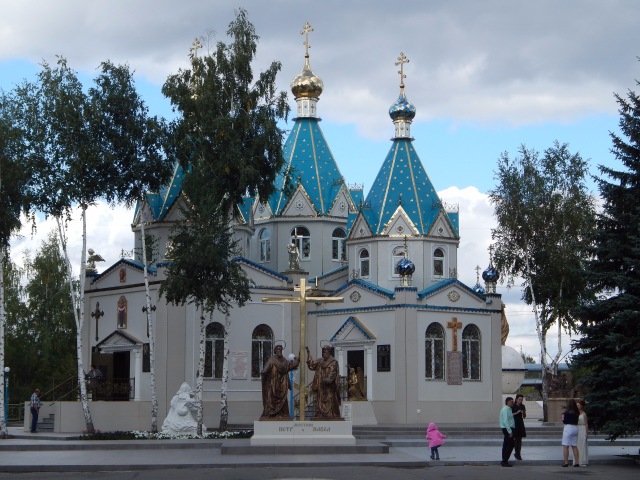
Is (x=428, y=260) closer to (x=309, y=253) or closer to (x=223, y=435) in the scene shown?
(x=309, y=253)

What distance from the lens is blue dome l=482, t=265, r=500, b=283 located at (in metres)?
40.8

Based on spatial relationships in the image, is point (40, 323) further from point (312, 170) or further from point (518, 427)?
point (518, 427)

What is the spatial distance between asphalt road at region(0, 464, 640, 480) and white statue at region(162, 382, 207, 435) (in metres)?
9.85

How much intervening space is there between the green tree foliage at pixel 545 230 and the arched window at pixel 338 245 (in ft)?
20.0

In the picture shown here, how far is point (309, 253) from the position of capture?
4378 centimetres

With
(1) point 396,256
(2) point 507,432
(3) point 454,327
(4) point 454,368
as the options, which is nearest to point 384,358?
(4) point 454,368

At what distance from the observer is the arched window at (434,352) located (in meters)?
38.4

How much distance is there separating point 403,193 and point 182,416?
13441 millimetres

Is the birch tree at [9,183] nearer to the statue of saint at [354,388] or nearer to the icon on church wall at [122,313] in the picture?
the icon on church wall at [122,313]

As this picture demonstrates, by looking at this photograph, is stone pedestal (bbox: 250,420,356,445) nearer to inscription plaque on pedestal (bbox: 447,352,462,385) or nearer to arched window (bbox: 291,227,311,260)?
inscription plaque on pedestal (bbox: 447,352,462,385)

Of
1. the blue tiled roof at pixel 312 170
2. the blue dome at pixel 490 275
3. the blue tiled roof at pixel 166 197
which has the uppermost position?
the blue tiled roof at pixel 312 170

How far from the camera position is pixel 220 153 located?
33531mm

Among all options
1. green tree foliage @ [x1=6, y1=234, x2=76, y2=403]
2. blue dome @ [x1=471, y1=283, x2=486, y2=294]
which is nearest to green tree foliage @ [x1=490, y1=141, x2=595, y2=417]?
blue dome @ [x1=471, y1=283, x2=486, y2=294]

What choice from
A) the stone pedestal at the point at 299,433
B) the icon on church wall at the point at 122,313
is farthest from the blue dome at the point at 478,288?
the stone pedestal at the point at 299,433
